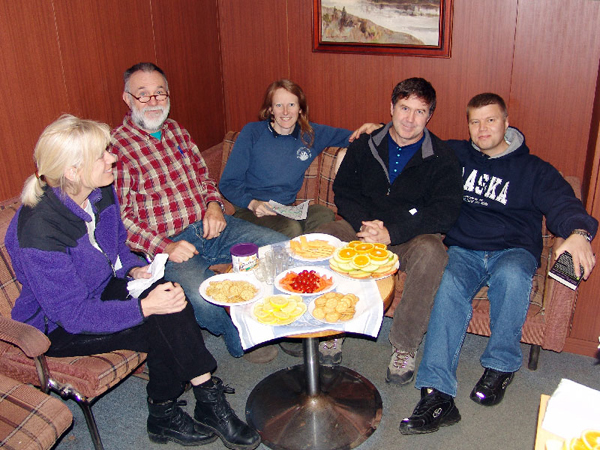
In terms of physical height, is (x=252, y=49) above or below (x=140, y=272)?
above

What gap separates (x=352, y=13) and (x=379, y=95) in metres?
0.60

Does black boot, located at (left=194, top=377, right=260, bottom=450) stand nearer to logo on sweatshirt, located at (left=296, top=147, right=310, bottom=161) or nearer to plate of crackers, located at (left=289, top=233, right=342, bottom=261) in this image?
plate of crackers, located at (left=289, top=233, right=342, bottom=261)

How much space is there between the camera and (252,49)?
Result: 14.0ft

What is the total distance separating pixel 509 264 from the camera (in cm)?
288

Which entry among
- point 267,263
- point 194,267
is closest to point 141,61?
point 194,267

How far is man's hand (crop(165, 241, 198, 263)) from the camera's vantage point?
3.08 m

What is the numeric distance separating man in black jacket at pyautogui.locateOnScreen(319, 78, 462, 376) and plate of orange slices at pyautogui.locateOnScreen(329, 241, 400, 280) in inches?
15.9

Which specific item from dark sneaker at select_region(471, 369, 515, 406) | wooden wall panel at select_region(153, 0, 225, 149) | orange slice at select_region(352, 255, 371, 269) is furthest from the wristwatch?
wooden wall panel at select_region(153, 0, 225, 149)

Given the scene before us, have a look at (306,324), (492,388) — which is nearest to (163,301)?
(306,324)

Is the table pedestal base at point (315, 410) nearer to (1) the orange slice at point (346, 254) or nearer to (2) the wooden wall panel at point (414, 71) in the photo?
(1) the orange slice at point (346, 254)

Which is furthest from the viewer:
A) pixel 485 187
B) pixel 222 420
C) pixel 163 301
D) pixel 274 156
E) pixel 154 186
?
pixel 274 156

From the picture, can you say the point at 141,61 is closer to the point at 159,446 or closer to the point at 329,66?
the point at 329,66

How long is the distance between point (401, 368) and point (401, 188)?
40.9 inches

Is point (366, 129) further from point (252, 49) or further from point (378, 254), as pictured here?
point (252, 49)
